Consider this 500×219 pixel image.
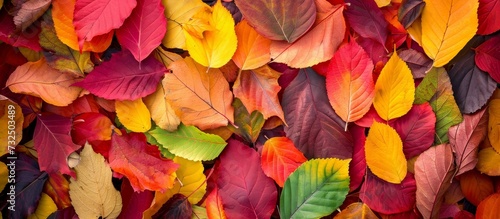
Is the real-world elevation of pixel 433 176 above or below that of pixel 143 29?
below

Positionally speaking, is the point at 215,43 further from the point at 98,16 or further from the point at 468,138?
the point at 468,138

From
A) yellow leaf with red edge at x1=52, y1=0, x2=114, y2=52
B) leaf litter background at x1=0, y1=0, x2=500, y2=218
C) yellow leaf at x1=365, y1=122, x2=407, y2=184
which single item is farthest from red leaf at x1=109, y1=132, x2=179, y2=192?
yellow leaf at x1=365, y1=122, x2=407, y2=184

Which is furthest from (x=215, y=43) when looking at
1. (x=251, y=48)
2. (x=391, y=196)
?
(x=391, y=196)

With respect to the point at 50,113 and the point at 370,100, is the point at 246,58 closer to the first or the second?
the point at 370,100

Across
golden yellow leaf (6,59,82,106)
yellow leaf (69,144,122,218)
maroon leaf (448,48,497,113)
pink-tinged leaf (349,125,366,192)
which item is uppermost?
maroon leaf (448,48,497,113)

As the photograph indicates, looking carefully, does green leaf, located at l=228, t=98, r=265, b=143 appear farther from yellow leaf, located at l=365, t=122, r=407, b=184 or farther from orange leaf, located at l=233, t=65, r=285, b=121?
yellow leaf, located at l=365, t=122, r=407, b=184

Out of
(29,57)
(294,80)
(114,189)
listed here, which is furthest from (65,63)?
(294,80)
